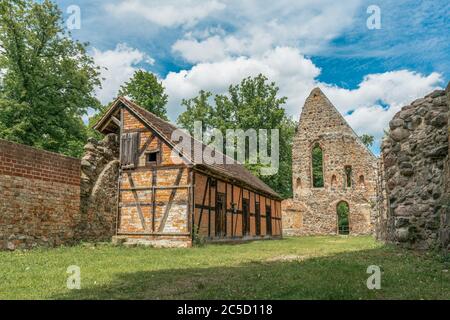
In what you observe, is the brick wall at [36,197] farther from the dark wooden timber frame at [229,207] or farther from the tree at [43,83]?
the tree at [43,83]

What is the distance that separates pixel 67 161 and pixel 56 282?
30.5ft

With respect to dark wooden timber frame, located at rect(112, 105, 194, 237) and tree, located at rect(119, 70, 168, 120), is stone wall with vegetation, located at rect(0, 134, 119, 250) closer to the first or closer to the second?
dark wooden timber frame, located at rect(112, 105, 194, 237)

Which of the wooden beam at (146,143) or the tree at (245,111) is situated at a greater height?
the tree at (245,111)

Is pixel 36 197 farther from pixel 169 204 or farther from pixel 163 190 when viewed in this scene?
pixel 169 204

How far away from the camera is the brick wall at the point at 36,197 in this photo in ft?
41.3

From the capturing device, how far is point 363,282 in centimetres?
595

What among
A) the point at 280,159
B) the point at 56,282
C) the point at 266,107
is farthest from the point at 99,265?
the point at 280,159

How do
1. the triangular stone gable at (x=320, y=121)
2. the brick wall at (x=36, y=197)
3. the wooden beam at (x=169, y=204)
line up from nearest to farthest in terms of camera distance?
the brick wall at (x=36, y=197), the wooden beam at (x=169, y=204), the triangular stone gable at (x=320, y=121)

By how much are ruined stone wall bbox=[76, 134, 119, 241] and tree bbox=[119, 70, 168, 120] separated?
1299cm

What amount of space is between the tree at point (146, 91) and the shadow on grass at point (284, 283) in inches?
954

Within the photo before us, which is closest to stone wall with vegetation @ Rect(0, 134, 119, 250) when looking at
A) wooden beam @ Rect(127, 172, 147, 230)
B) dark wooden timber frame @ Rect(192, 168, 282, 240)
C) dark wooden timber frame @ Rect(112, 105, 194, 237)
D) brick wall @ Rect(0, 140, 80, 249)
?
brick wall @ Rect(0, 140, 80, 249)

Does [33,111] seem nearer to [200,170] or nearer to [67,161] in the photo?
[67,161]

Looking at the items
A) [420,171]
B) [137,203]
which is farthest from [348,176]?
[420,171]

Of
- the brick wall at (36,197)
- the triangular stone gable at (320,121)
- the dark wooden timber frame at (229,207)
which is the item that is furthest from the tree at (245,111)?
the brick wall at (36,197)
